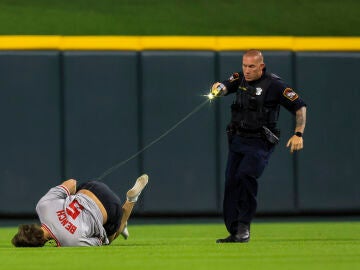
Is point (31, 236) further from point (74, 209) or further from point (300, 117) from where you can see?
point (300, 117)

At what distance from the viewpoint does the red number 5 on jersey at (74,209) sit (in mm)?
8117

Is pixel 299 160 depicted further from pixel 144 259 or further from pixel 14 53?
pixel 144 259

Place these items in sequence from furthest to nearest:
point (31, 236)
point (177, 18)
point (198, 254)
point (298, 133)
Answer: point (177, 18), point (298, 133), point (31, 236), point (198, 254)

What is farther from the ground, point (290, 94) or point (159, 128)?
point (290, 94)

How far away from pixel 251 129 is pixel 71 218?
158cm

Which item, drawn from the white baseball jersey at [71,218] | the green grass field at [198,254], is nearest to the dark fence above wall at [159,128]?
the green grass field at [198,254]

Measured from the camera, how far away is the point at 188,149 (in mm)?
12094

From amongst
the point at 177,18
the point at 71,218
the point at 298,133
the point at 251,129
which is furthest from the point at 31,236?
the point at 177,18

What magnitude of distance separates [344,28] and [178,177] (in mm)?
2820

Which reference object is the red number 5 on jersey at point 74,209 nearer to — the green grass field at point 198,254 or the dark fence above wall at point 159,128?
the green grass field at point 198,254

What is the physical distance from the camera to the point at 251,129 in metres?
8.82

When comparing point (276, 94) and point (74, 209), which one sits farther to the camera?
point (276, 94)

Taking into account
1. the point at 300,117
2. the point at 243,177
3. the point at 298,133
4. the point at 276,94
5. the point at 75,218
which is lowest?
the point at 75,218

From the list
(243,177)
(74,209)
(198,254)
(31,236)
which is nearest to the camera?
(198,254)
